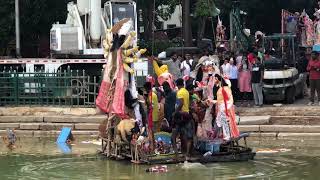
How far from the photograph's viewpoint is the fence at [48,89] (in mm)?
21266

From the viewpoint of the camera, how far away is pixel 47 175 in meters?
12.9

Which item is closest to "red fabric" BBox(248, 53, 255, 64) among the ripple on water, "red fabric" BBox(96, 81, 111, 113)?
"red fabric" BBox(96, 81, 111, 113)

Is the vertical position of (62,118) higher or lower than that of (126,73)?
lower

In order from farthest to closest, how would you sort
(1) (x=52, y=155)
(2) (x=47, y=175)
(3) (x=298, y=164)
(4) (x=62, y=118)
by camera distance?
(4) (x=62, y=118) < (1) (x=52, y=155) < (3) (x=298, y=164) < (2) (x=47, y=175)

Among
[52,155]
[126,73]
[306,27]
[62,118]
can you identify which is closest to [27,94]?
[62,118]

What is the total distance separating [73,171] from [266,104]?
9.78 metres

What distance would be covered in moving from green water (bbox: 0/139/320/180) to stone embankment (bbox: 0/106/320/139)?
1.71 meters

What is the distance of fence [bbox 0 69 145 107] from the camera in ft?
69.8

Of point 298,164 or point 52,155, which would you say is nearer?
point 298,164

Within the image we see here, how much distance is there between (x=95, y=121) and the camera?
19.8 metres

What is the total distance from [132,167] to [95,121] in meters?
6.38

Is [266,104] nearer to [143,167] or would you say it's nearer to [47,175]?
[143,167]

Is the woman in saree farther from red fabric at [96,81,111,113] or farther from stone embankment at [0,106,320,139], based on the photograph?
stone embankment at [0,106,320,139]

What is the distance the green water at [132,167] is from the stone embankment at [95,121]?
1705 millimetres
